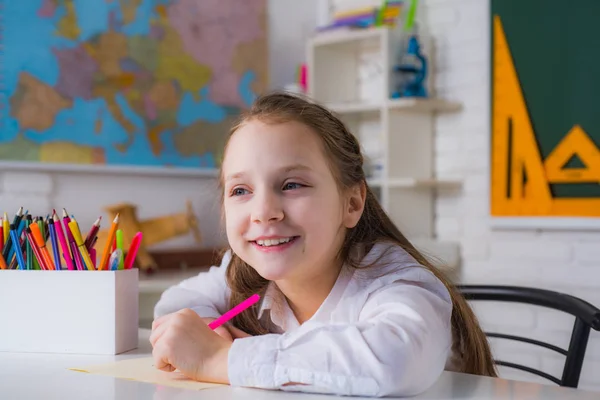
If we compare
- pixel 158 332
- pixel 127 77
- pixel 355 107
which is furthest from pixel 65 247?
pixel 355 107

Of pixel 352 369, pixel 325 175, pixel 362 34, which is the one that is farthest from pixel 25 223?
pixel 362 34

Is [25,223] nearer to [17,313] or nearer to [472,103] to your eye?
[17,313]

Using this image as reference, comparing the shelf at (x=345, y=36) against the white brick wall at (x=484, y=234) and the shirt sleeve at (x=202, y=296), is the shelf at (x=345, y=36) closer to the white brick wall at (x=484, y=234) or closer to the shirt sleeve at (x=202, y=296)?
the white brick wall at (x=484, y=234)

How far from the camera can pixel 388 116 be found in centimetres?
260

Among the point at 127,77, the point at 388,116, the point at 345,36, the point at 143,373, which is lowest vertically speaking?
the point at 143,373

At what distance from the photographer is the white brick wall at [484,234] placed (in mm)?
2400

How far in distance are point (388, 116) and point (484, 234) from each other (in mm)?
516

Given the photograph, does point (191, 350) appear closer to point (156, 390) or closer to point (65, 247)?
point (156, 390)

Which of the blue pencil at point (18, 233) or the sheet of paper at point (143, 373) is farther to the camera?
the blue pencil at point (18, 233)

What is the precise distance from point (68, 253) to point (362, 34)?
1783 millimetres

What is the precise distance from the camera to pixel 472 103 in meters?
2.62

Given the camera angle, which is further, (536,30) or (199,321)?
(536,30)

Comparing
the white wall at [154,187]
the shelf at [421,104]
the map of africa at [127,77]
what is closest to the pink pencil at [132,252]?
the white wall at [154,187]

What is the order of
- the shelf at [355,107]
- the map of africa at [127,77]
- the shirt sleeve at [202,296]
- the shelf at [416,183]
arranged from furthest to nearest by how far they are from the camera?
1. the shelf at [355,107]
2. the shelf at [416,183]
3. the map of africa at [127,77]
4. the shirt sleeve at [202,296]
